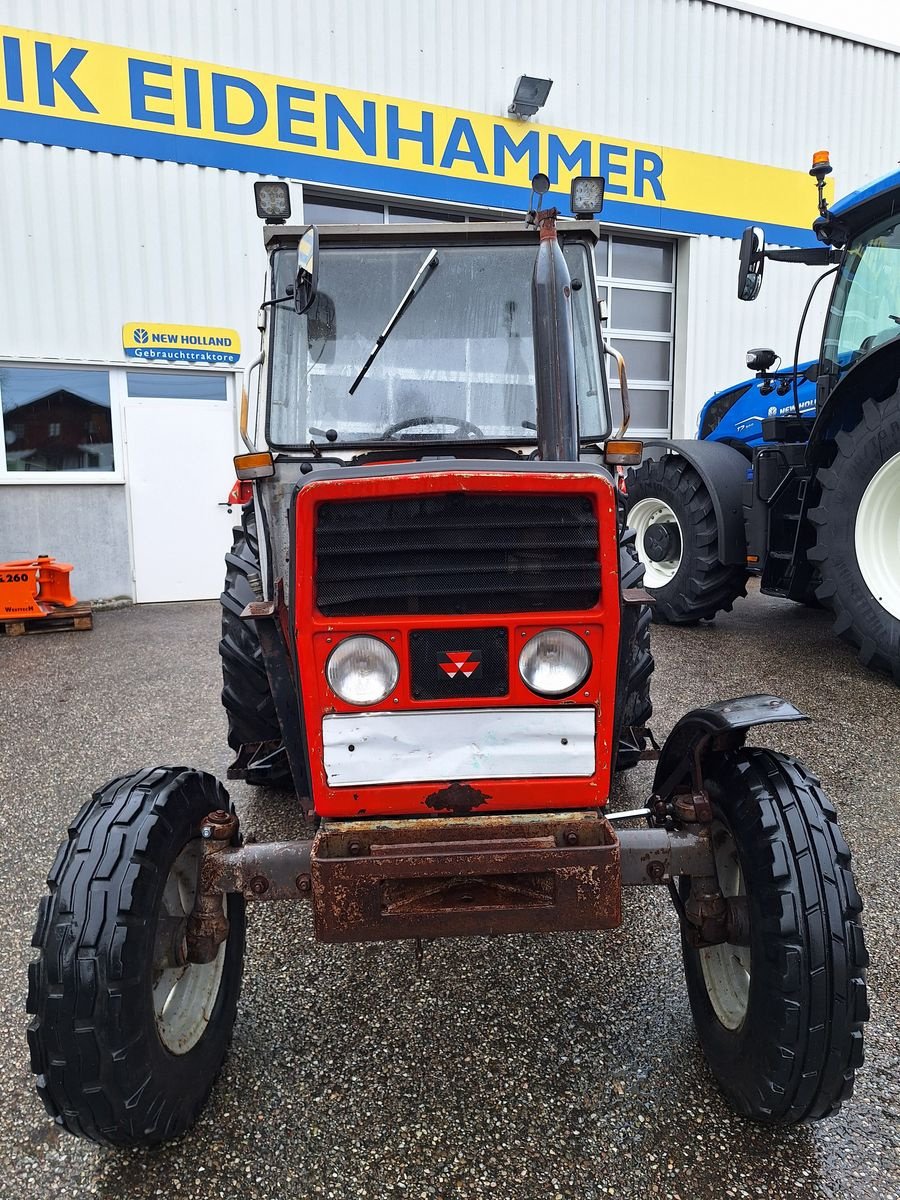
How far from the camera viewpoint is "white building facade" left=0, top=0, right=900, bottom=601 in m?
7.70

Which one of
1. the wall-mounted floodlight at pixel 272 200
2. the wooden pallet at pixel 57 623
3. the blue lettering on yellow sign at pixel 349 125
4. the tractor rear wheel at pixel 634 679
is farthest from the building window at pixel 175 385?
the tractor rear wheel at pixel 634 679

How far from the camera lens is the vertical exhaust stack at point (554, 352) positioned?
1.89 meters

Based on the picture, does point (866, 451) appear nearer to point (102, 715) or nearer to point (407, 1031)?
point (407, 1031)

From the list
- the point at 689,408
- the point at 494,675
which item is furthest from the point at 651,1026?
the point at 689,408

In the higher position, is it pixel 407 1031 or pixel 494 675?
pixel 494 675

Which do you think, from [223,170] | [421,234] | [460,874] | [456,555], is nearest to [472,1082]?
[460,874]

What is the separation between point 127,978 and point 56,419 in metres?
7.48

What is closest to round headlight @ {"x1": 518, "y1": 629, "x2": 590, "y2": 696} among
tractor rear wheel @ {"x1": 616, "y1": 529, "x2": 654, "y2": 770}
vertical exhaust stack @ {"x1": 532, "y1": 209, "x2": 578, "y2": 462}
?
vertical exhaust stack @ {"x1": 532, "y1": 209, "x2": 578, "y2": 462}

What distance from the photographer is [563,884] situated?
5.63 feet

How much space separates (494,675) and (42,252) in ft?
25.5

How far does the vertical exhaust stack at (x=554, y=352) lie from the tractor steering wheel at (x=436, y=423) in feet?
2.26

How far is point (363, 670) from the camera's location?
1.83 m

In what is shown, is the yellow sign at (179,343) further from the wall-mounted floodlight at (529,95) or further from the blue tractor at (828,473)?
the blue tractor at (828,473)

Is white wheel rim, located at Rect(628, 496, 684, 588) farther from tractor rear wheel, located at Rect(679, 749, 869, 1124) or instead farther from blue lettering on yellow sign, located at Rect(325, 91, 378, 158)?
blue lettering on yellow sign, located at Rect(325, 91, 378, 158)
